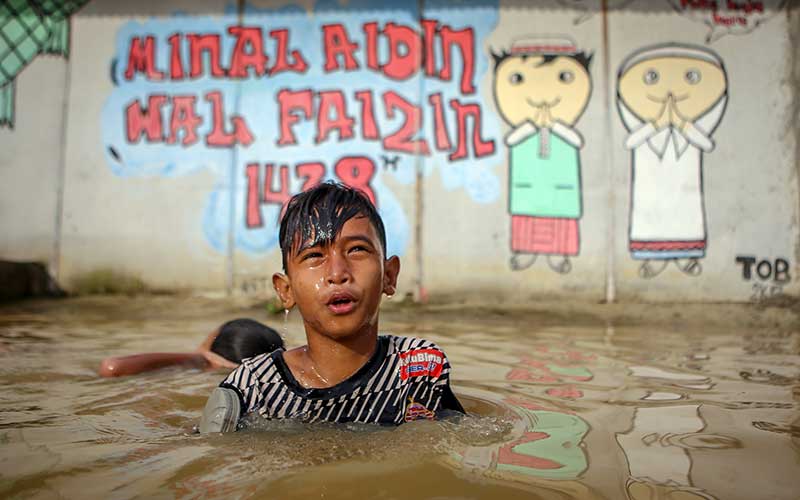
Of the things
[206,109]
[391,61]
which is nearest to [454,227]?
[391,61]

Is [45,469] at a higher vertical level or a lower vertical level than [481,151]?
lower

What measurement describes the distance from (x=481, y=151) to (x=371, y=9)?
6.92 feet

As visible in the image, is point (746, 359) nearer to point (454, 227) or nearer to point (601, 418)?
point (601, 418)

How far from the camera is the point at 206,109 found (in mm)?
7602

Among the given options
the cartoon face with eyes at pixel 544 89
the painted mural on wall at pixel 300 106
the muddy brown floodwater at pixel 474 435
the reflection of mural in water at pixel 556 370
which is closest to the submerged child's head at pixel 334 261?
the muddy brown floodwater at pixel 474 435

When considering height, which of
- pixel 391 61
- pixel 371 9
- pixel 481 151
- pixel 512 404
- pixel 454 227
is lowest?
pixel 512 404

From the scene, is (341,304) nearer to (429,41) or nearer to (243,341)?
(243,341)

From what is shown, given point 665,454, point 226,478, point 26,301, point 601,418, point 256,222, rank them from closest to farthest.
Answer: point 226,478, point 665,454, point 601,418, point 26,301, point 256,222

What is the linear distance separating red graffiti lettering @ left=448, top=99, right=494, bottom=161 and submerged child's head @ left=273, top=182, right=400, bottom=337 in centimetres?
547

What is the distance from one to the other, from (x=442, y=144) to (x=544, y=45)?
5.23 feet

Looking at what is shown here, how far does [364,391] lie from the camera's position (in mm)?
1990

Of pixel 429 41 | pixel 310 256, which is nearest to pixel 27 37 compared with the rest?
pixel 429 41

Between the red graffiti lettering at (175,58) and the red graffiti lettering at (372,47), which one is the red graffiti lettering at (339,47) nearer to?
the red graffiti lettering at (372,47)

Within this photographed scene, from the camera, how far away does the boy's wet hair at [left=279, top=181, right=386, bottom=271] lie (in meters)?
1.91
